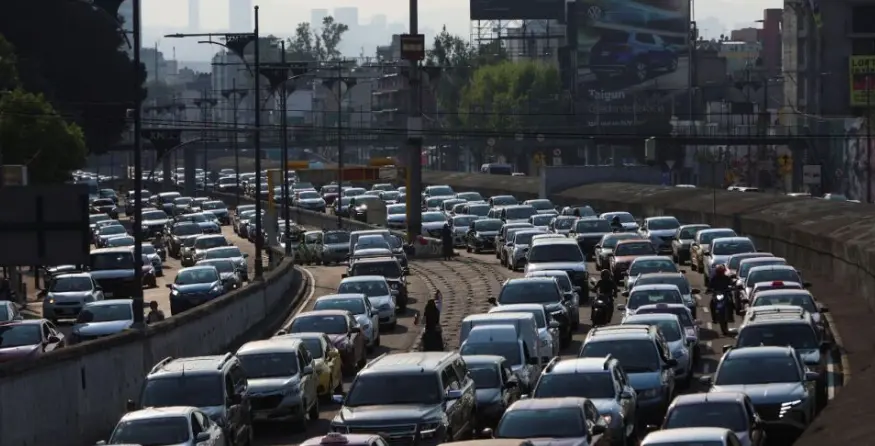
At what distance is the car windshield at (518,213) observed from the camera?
3113 inches

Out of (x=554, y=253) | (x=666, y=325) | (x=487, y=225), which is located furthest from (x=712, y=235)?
(x=666, y=325)

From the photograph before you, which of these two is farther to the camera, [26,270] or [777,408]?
[26,270]

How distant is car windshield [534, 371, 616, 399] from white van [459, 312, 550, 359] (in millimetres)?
5963

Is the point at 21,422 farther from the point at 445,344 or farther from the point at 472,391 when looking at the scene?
the point at 445,344

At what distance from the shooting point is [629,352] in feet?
98.0

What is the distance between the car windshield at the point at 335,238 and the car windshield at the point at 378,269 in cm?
2149

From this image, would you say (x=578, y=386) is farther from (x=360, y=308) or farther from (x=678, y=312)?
(x=360, y=308)

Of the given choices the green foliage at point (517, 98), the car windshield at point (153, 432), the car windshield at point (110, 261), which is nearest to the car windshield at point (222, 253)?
the car windshield at point (110, 261)

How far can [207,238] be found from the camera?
7481cm

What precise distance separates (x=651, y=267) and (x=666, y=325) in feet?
53.6

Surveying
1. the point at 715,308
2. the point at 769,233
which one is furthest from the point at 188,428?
the point at 769,233

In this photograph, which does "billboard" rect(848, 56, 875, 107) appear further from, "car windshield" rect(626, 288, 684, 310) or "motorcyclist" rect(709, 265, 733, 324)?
"car windshield" rect(626, 288, 684, 310)

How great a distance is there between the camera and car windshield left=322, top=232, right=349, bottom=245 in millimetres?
75250

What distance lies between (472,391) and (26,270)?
197 ft
